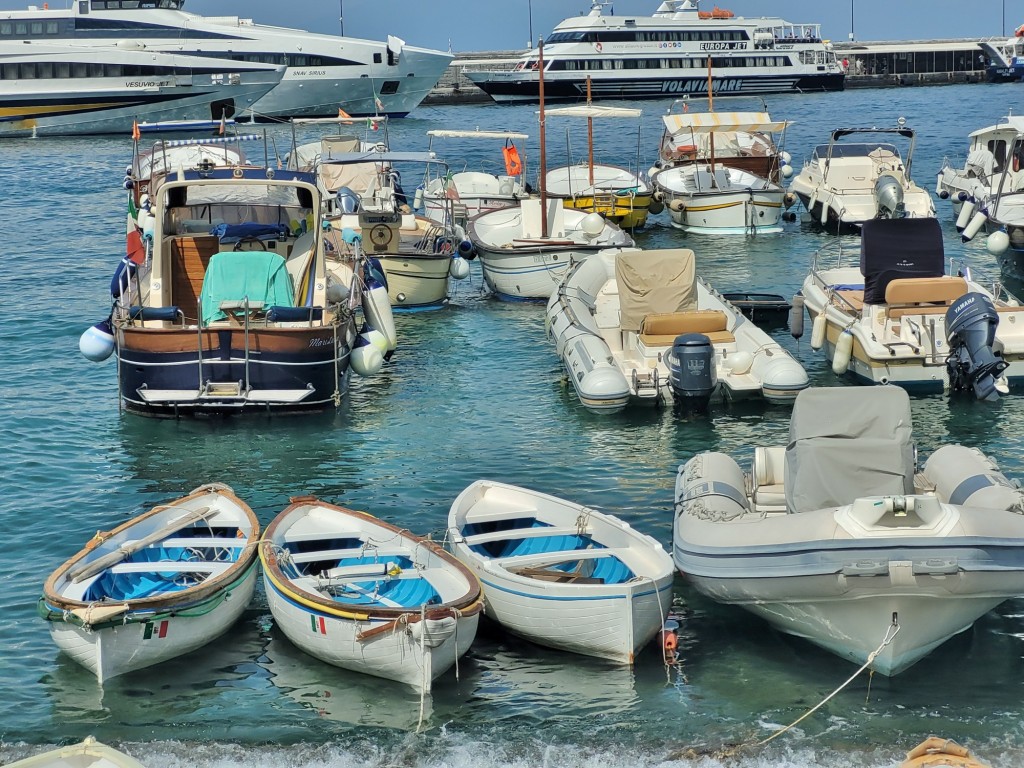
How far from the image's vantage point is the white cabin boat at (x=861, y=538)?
980 centimetres

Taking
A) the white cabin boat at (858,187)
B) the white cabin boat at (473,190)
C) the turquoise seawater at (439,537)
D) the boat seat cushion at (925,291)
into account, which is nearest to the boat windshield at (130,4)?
the white cabin boat at (473,190)

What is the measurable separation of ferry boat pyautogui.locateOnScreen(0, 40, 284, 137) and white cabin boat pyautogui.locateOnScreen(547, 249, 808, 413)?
48297 mm

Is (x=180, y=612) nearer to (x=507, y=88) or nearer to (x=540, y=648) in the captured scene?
(x=540, y=648)

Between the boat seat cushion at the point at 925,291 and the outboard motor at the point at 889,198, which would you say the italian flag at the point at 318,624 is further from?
the outboard motor at the point at 889,198

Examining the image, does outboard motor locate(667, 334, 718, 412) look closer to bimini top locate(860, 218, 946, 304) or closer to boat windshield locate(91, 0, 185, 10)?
bimini top locate(860, 218, 946, 304)

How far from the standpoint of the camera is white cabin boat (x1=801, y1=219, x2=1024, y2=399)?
56.4ft

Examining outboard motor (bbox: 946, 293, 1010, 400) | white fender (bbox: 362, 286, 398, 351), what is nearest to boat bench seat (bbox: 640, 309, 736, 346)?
outboard motor (bbox: 946, 293, 1010, 400)

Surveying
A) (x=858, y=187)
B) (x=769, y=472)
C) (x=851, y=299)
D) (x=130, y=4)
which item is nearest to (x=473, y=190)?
(x=858, y=187)

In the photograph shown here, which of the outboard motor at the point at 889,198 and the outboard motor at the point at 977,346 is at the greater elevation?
the outboard motor at the point at 889,198

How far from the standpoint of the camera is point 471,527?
1241 cm

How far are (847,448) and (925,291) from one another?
7768 millimetres

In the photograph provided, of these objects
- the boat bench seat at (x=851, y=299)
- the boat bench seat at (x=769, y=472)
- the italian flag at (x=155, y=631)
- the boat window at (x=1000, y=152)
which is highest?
the boat window at (x=1000, y=152)

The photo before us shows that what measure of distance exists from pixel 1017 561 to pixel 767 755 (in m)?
2.39

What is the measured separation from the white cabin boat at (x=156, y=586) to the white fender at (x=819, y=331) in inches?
398
